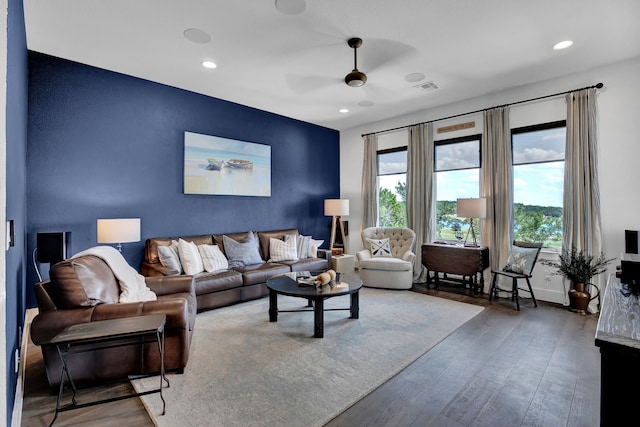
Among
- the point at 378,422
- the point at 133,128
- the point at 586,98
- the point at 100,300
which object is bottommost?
the point at 378,422

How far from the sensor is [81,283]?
2.18m

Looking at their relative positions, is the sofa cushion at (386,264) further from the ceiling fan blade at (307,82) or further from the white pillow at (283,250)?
the ceiling fan blade at (307,82)

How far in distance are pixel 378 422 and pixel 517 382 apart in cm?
114

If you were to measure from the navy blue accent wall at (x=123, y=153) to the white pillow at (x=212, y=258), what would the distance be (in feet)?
1.99

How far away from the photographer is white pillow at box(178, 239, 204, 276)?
12.6 feet

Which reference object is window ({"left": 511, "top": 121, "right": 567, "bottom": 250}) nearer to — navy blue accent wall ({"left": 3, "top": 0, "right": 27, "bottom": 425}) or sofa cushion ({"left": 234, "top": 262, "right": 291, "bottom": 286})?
sofa cushion ({"left": 234, "top": 262, "right": 291, "bottom": 286})

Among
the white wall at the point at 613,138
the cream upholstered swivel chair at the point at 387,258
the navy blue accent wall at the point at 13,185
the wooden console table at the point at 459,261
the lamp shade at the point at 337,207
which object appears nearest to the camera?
the navy blue accent wall at the point at 13,185

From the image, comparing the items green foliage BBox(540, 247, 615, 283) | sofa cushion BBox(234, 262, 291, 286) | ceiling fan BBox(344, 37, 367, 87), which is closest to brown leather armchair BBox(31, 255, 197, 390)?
sofa cushion BBox(234, 262, 291, 286)

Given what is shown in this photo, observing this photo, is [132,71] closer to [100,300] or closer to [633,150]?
[100,300]

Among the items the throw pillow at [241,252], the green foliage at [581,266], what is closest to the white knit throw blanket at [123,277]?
the throw pillow at [241,252]

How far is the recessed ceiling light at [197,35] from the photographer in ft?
9.90

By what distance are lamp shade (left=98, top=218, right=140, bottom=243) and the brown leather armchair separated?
1.11 m

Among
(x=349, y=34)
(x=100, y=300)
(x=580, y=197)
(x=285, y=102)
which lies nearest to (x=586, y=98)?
(x=580, y=197)

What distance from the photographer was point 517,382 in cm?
224
